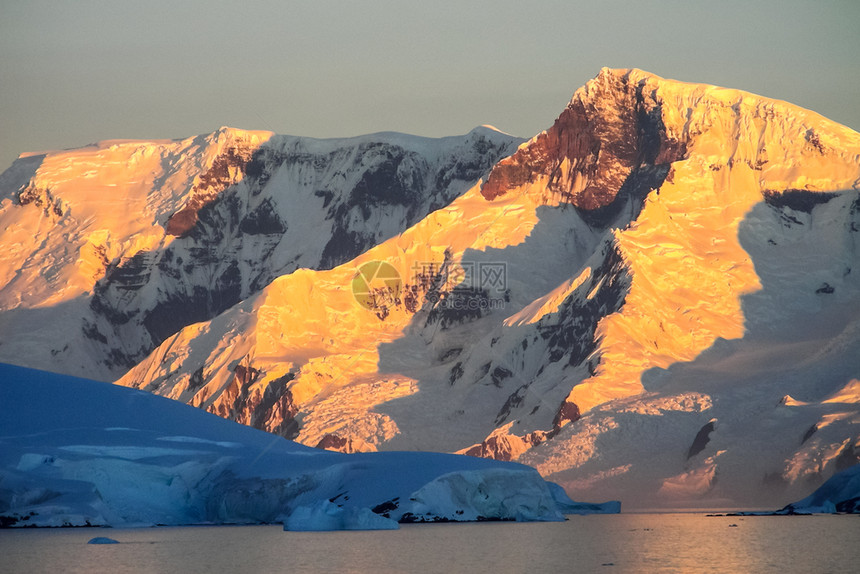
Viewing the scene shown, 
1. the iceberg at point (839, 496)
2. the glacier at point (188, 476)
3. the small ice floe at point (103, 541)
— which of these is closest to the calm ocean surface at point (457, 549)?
the small ice floe at point (103, 541)

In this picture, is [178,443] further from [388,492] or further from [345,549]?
[345,549]

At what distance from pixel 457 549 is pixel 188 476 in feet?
102

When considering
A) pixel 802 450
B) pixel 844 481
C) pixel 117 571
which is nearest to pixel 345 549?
pixel 117 571

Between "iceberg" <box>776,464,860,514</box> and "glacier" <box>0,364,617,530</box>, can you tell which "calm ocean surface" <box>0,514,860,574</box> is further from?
"iceberg" <box>776,464,860,514</box>

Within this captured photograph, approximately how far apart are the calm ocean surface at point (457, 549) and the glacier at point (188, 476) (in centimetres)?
171

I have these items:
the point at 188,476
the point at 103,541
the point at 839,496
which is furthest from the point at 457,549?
the point at 839,496

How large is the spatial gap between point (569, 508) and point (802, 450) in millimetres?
37670

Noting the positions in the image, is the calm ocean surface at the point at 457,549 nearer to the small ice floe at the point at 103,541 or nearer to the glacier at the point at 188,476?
the small ice floe at the point at 103,541

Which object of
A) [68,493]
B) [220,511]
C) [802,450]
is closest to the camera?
[68,493]

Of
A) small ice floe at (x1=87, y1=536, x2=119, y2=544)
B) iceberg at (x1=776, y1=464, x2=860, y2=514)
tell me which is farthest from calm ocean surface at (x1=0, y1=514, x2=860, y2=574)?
iceberg at (x1=776, y1=464, x2=860, y2=514)

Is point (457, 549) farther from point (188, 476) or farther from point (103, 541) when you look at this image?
point (188, 476)

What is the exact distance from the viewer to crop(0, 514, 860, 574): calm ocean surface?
347 feet

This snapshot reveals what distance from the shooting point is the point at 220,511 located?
14312cm

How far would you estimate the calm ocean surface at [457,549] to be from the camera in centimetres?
10575
